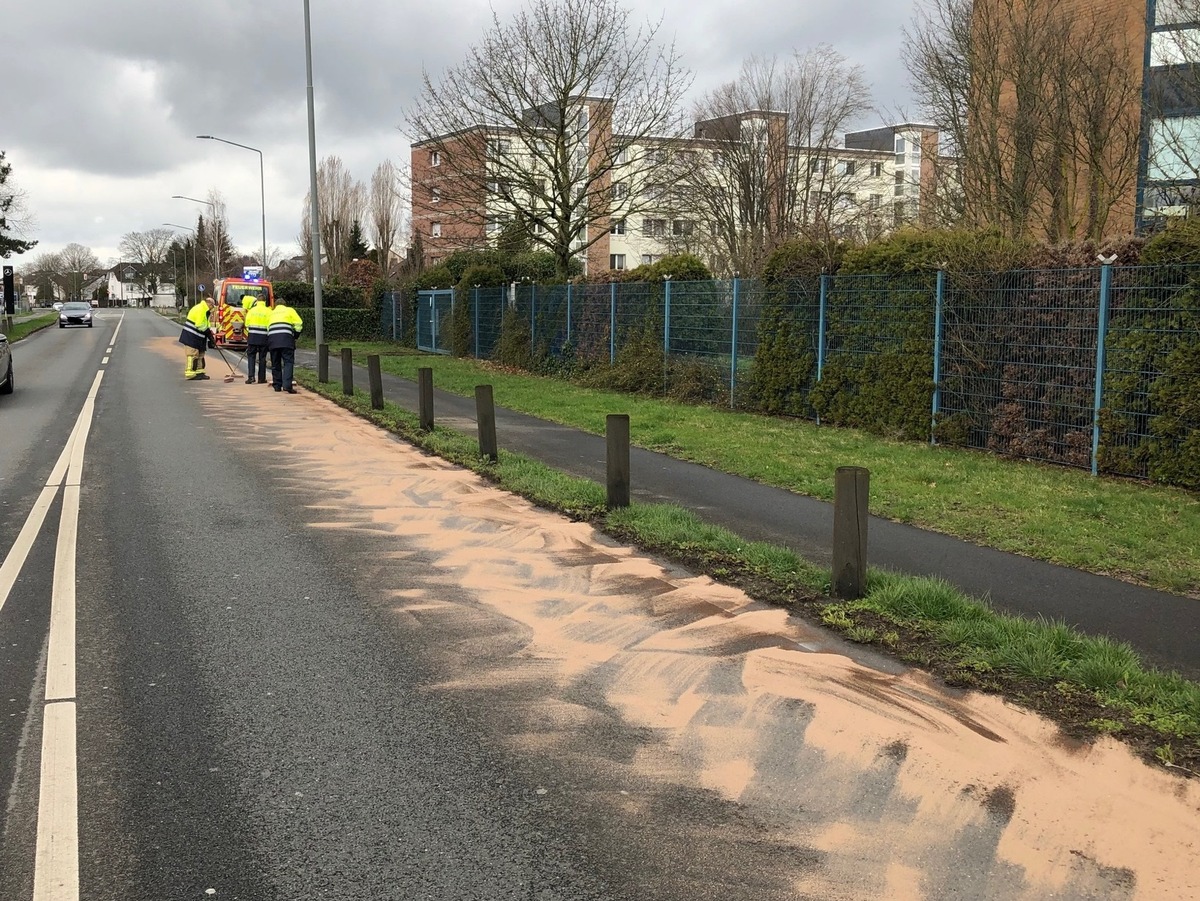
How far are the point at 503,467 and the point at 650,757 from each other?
7.12 metres

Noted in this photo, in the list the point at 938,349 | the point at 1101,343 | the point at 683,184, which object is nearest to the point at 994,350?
the point at 938,349

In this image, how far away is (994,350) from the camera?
12242 mm

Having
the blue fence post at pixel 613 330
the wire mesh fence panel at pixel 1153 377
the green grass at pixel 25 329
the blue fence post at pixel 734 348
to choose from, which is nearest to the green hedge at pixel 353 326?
the green grass at pixel 25 329

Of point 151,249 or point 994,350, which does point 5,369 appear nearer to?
point 994,350

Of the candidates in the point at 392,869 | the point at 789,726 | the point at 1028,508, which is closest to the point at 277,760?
the point at 392,869

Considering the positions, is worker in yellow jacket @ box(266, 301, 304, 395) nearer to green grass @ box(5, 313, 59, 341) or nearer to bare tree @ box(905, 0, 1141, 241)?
bare tree @ box(905, 0, 1141, 241)

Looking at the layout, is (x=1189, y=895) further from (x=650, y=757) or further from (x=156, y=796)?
(x=156, y=796)

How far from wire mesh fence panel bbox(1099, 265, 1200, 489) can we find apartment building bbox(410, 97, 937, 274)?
1373 cm

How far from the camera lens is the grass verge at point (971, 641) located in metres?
4.50

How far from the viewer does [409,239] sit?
68125mm

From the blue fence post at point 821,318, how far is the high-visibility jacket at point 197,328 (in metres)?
13.6

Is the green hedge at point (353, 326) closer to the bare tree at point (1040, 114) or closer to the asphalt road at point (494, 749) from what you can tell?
the bare tree at point (1040, 114)

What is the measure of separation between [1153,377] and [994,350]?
6.99 ft

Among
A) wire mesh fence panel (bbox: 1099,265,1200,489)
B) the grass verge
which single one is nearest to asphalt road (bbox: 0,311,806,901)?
the grass verge
